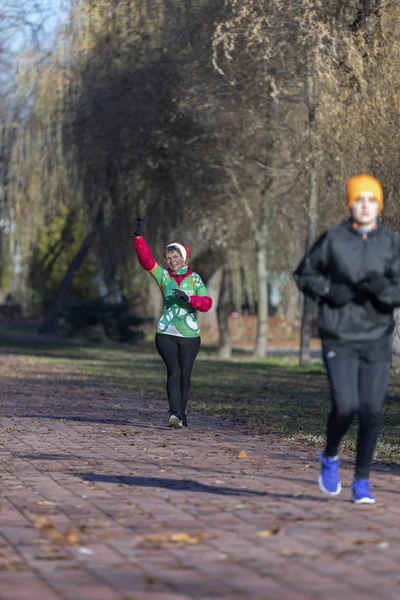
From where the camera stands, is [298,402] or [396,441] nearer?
[396,441]

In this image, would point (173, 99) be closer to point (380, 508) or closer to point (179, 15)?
point (179, 15)

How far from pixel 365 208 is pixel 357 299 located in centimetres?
54

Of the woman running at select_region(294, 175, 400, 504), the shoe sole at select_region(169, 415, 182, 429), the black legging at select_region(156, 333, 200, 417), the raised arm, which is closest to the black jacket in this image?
the woman running at select_region(294, 175, 400, 504)

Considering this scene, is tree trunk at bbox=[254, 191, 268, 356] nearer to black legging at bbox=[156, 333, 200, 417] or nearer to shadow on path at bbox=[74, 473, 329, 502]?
black legging at bbox=[156, 333, 200, 417]

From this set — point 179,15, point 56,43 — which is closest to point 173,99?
point 179,15

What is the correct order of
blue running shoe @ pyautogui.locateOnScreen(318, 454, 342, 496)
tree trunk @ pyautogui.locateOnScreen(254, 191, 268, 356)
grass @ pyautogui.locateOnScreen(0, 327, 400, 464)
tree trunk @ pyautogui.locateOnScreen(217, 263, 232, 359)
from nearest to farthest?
blue running shoe @ pyautogui.locateOnScreen(318, 454, 342, 496) < grass @ pyautogui.locateOnScreen(0, 327, 400, 464) < tree trunk @ pyautogui.locateOnScreen(254, 191, 268, 356) < tree trunk @ pyautogui.locateOnScreen(217, 263, 232, 359)

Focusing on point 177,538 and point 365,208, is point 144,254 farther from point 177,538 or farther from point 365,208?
point 177,538

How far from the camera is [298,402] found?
55.3ft

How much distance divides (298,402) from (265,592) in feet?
39.0

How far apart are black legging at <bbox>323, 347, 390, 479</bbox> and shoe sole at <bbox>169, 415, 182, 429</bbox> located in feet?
16.5

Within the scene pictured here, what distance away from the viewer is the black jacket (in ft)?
23.3

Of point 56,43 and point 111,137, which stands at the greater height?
point 56,43

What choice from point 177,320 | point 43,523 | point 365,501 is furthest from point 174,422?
point 43,523

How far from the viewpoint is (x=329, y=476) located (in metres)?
7.52
